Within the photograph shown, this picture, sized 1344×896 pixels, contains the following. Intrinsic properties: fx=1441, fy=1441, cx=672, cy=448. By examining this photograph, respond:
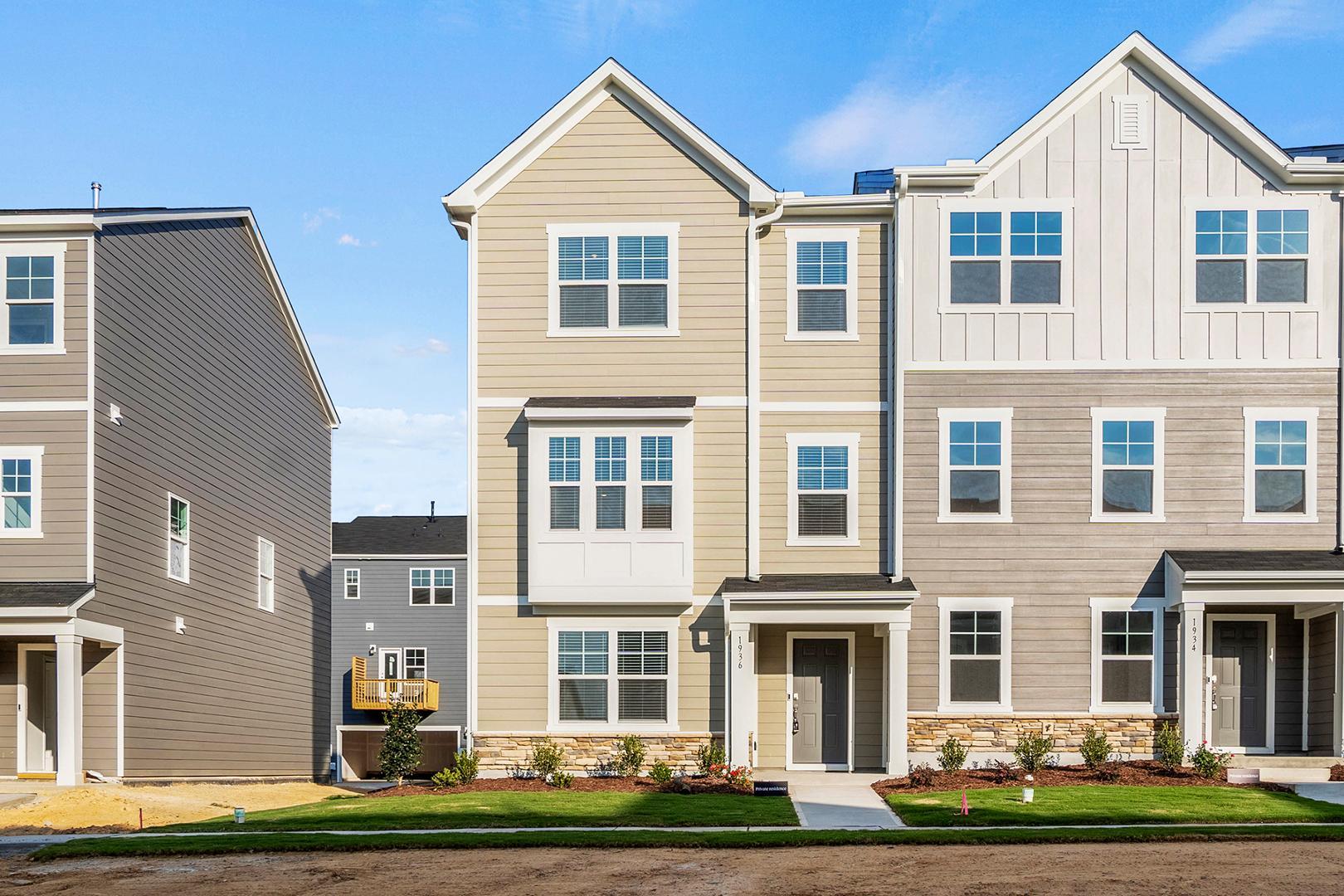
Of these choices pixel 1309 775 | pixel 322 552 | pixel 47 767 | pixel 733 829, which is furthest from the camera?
pixel 322 552

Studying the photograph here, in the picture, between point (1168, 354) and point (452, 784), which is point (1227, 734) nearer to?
point (1168, 354)

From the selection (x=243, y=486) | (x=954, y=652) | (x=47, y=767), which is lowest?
(x=47, y=767)

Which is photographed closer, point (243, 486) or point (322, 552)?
point (243, 486)

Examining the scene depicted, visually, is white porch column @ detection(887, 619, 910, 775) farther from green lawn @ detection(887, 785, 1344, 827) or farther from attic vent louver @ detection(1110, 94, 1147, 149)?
attic vent louver @ detection(1110, 94, 1147, 149)

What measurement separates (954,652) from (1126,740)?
2767 millimetres

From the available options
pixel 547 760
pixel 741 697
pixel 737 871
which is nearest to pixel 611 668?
pixel 547 760

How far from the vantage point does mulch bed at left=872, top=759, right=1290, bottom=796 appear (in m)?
19.1

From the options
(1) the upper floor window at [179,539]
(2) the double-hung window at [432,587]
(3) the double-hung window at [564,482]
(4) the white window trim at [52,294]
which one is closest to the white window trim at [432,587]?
(2) the double-hung window at [432,587]

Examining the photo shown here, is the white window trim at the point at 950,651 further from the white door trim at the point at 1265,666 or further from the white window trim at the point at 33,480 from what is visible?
the white window trim at the point at 33,480

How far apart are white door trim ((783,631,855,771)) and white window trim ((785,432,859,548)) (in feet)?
4.55

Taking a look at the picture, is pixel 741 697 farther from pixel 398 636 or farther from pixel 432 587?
pixel 398 636

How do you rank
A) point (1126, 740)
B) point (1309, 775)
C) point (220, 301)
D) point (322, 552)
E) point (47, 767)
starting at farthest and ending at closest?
point (322, 552) → point (220, 301) → point (47, 767) → point (1126, 740) → point (1309, 775)

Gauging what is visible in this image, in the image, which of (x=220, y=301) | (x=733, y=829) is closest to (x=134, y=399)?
(x=220, y=301)

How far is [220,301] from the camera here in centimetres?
2744
